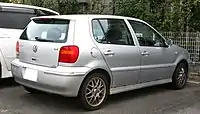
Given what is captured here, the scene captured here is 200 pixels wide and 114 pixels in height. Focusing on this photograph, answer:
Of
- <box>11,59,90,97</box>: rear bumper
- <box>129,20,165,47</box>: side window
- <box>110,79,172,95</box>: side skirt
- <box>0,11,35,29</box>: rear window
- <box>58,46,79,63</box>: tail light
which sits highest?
<box>0,11,35,29</box>: rear window

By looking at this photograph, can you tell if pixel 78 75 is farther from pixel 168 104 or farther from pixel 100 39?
pixel 168 104

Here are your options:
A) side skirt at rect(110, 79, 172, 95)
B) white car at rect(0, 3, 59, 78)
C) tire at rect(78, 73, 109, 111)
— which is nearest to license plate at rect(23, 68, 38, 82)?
tire at rect(78, 73, 109, 111)

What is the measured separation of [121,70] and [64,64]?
1.11 m

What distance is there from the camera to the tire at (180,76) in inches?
257

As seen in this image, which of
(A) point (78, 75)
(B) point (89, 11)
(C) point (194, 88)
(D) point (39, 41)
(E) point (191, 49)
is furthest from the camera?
(B) point (89, 11)

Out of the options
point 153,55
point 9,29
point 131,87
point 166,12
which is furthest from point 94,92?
point 166,12

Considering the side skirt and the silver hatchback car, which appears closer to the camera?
the silver hatchback car

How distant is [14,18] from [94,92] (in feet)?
9.52

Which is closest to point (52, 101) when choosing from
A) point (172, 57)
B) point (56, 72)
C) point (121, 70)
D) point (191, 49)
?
point (56, 72)

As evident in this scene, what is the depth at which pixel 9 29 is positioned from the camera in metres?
6.50

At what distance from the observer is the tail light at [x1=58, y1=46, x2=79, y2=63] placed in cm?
459

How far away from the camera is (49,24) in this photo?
5129 millimetres

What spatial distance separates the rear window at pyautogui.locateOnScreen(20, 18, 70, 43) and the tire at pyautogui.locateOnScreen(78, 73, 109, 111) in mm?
760

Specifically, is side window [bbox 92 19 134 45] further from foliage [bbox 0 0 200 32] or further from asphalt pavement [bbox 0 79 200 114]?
foliage [bbox 0 0 200 32]
